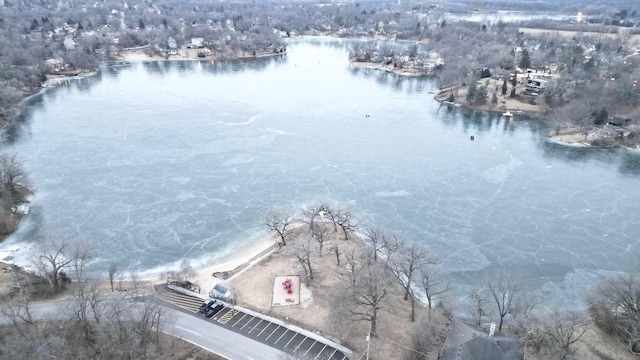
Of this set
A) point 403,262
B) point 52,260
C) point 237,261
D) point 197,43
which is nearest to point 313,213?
point 237,261

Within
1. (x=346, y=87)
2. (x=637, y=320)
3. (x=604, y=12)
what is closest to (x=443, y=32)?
(x=346, y=87)

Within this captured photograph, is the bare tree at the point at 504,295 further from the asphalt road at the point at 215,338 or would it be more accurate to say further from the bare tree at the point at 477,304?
the asphalt road at the point at 215,338

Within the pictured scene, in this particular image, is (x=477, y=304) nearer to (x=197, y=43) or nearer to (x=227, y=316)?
(x=227, y=316)

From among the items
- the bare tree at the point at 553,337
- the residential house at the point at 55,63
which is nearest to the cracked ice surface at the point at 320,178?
the bare tree at the point at 553,337

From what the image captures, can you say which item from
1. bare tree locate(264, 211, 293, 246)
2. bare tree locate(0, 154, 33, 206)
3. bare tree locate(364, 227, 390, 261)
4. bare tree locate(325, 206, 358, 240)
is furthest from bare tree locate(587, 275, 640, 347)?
bare tree locate(0, 154, 33, 206)

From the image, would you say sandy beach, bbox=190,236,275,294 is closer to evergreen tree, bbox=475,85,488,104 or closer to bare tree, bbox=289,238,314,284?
bare tree, bbox=289,238,314,284
